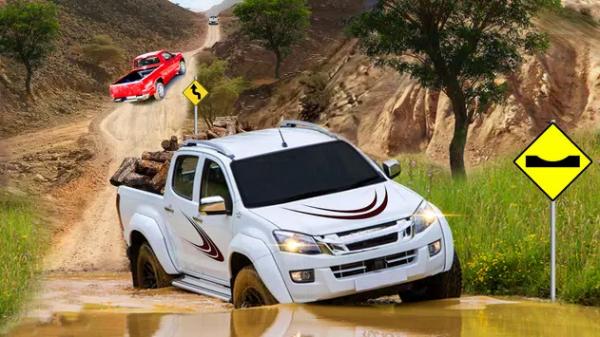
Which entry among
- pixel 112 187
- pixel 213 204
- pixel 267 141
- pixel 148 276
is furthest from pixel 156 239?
pixel 112 187

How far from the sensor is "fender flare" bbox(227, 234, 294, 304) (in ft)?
32.9

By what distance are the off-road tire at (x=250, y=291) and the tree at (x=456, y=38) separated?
2669 cm

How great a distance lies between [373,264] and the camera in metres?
10.1

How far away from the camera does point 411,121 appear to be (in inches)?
1943

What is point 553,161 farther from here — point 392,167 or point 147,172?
point 147,172

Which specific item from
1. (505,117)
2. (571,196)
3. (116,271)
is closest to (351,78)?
(505,117)

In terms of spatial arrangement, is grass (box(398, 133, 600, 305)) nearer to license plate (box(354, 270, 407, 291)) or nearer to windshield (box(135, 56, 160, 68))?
license plate (box(354, 270, 407, 291))

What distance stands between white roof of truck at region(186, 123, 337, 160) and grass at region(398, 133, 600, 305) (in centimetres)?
250

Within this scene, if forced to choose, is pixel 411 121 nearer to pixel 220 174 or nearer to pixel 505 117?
pixel 505 117

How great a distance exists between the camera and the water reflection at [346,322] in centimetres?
934

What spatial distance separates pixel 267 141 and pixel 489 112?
34.3 m

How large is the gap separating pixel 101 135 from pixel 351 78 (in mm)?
14082

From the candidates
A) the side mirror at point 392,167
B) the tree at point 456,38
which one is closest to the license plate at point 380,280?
the side mirror at point 392,167

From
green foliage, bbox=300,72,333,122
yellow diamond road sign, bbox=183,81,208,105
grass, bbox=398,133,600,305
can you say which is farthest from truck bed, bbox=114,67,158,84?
grass, bbox=398,133,600,305
